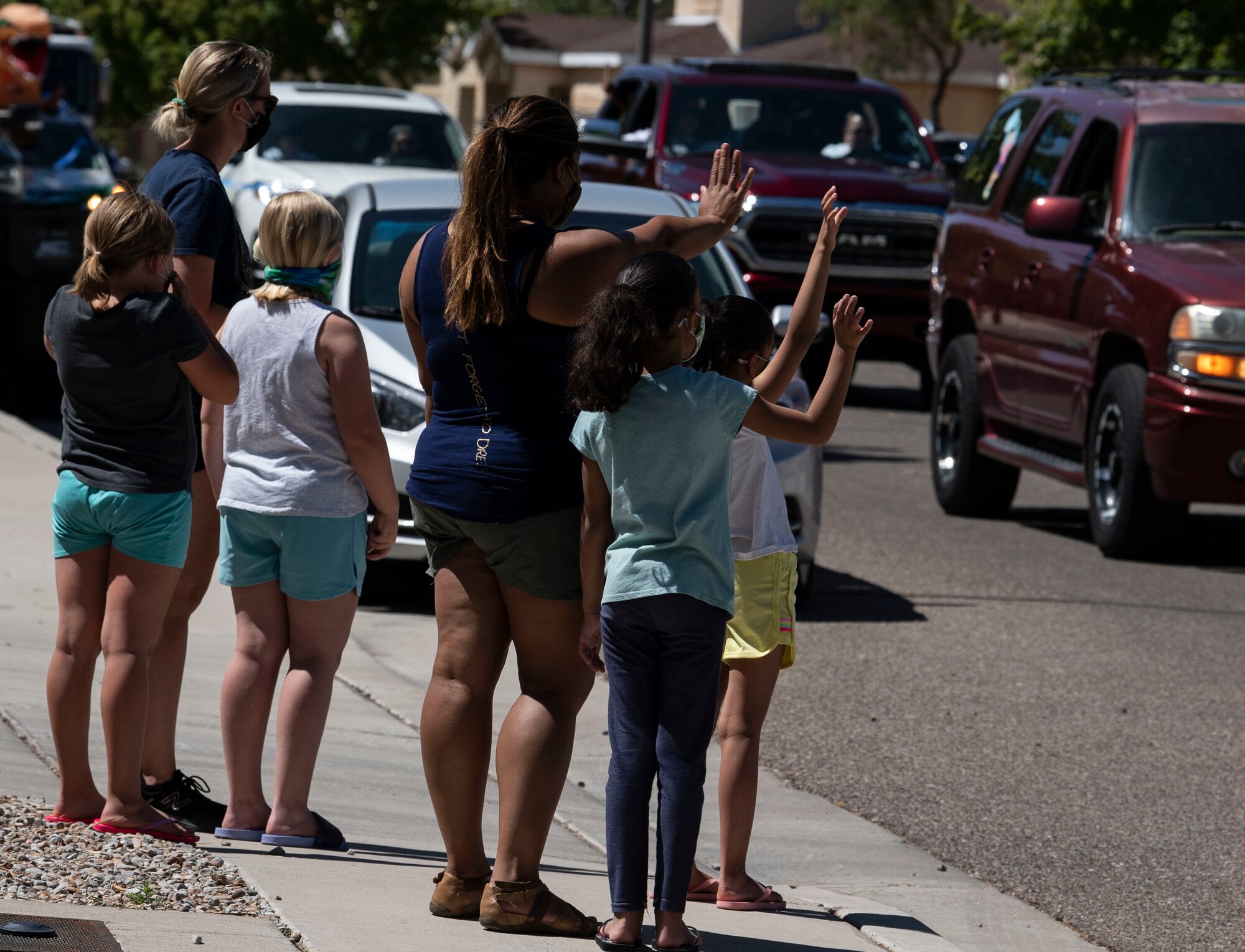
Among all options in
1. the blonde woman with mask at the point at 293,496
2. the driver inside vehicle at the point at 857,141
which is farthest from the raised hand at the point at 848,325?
the driver inside vehicle at the point at 857,141

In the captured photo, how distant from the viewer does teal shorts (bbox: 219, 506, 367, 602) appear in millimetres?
4789

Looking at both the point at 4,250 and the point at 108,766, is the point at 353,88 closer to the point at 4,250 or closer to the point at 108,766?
the point at 4,250

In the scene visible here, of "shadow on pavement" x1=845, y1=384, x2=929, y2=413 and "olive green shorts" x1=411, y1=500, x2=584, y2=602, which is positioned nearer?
"olive green shorts" x1=411, y1=500, x2=584, y2=602

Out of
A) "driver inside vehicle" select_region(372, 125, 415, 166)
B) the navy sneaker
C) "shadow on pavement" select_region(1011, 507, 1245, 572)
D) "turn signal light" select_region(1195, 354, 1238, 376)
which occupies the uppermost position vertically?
"driver inside vehicle" select_region(372, 125, 415, 166)

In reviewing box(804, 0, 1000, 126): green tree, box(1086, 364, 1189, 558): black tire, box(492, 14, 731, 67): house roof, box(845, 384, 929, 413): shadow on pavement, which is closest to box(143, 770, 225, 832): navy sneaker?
box(1086, 364, 1189, 558): black tire

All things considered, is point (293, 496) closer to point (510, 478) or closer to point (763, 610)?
point (510, 478)

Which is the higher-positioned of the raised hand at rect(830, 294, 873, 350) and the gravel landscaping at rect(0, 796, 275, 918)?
the raised hand at rect(830, 294, 873, 350)

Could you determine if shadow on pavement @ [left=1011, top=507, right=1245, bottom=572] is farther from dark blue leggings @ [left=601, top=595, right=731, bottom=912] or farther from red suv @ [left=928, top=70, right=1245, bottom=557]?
dark blue leggings @ [left=601, top=595, right=731, bottom=912]

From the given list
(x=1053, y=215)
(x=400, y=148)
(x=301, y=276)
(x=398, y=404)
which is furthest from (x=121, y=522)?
(x=400, y=148)

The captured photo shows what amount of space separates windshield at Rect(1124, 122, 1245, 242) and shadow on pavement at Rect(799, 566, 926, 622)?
2430 mm

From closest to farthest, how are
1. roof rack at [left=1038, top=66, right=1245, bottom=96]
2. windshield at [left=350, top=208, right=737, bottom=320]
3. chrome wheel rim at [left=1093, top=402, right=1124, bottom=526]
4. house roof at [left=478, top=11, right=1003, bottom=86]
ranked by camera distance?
windshield at [left=350, top=208, right=737, bottom=320] < chrome wheel rim at [left=1093, top=402, right=1124, bottom=526] < roof rack at [left=1038, top=66, right=1245, bottom=96] < house roof at [left=478, top=11, right=1003, bottom=86]

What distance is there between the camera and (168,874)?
14.4 ft

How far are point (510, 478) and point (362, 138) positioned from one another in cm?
1173

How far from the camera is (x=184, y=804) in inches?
197
